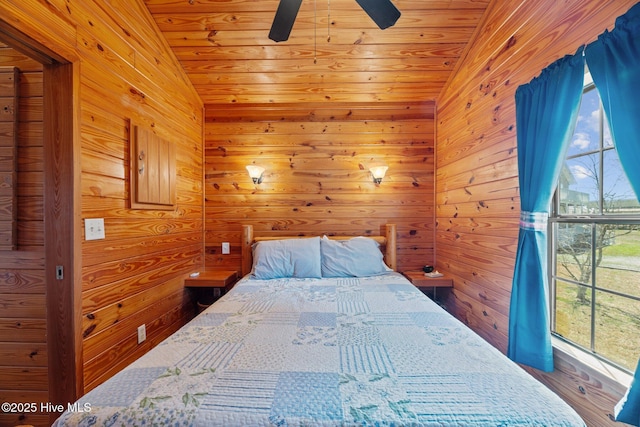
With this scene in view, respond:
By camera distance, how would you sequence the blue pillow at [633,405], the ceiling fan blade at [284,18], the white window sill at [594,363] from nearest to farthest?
1. the blue pillow at [633,405]
2. the white window sill at [594,363]
3. the ceiling fan blade at [284,18]

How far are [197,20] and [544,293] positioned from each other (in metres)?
2.91

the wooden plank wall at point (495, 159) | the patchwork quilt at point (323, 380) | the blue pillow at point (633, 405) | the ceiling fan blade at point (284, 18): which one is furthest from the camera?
the ceiling fan blade at point (284, 18)

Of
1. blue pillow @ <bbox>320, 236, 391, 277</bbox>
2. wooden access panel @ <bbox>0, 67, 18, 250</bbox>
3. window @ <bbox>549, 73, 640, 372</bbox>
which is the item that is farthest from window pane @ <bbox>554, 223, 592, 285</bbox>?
wooden access panel @ <bbox>0, 67, 18, 250</bbox>

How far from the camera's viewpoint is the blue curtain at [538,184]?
4.06ft

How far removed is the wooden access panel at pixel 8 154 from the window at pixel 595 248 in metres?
2.93

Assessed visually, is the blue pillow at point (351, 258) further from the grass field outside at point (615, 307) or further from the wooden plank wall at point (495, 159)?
the grass field outside at point (615, 307)

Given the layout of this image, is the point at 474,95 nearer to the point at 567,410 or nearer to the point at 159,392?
Result: the point at 567,410

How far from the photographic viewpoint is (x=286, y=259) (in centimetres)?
239

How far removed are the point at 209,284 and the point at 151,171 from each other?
1104 mm

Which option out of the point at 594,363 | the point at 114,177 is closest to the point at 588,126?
the point at 594,363

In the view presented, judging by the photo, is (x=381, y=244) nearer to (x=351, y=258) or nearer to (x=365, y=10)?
(x=351, y=258)

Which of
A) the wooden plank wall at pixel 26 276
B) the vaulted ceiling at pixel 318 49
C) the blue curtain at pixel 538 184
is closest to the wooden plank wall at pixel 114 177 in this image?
the wooden plank wall at pixel 26 276

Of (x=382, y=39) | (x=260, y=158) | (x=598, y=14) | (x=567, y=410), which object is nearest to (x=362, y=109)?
(x=382, y=39)

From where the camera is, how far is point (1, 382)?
4.88ft
